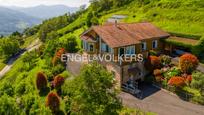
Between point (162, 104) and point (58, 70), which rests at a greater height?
point (58, 70)

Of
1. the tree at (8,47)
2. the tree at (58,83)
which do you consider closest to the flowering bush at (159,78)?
the tree at (58,83)

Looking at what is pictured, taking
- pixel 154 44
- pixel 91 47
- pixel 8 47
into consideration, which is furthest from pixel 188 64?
pixel 8 47

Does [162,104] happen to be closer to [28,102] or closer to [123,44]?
[123,44]

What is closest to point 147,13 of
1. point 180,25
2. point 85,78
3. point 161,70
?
point 180,25

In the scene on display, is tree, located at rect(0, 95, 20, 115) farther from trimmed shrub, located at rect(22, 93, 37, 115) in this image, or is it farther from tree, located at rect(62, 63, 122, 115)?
tree, located at rect(62, 63, 122, 115)

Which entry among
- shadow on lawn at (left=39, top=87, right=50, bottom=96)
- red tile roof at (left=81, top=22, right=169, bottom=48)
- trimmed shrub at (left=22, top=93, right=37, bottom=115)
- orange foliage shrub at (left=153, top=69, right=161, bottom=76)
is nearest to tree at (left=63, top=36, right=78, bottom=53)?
shadow on lawn at (left=39, top=87, right=50, bottom=96)

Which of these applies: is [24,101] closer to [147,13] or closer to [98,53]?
[98,53]
